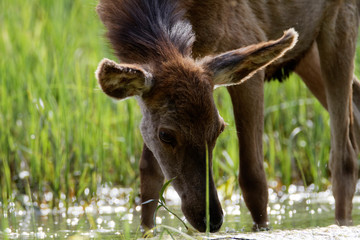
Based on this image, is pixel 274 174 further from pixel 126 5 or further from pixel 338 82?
pixel 126 5

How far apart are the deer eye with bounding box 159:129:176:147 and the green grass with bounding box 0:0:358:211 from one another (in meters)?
1.51

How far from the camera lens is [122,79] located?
14.7 ft

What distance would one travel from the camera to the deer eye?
464 centimetres

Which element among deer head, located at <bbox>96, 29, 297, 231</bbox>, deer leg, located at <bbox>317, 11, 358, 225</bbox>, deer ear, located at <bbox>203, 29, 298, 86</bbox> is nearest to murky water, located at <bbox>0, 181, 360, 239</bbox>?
deer leg, located at <bbox>317, 11, 358, 225</bbox>

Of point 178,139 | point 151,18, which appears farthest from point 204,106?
point 151,18

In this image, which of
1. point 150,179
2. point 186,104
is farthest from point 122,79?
point 150,179

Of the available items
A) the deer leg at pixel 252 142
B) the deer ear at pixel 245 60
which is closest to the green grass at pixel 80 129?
the deer leg at pixel 252 142

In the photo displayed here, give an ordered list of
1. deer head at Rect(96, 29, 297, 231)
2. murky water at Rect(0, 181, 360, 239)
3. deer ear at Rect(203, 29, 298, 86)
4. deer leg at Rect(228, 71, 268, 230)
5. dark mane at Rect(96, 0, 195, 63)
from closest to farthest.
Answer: deer head at Rect(96, 29, 297, 231) → deer ear at Rect(203, 29, 298, 86) → dark mane at Rect(96, 0, 195, 63) → murky water at Rect(0, 181, 360, 239) → deer leg at Rect(228, 71, 268, 230)

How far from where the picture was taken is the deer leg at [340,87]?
6.62 meters

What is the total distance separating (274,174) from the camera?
24.9 feet

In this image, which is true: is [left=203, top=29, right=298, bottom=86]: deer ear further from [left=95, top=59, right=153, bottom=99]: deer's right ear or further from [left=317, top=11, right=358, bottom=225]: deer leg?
[left=317, top=11, right=358, bottom=225]: deer leg

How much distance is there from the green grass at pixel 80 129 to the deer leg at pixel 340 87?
0.23 m

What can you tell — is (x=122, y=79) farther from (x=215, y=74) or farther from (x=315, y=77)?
(x=315, y=77)

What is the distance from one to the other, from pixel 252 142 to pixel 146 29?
1.29 m
